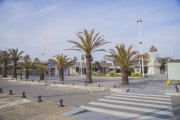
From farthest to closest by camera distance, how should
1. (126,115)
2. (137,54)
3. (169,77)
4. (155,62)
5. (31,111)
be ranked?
(155,62)
(137,54)
(169,77)
(31,111)
(126,115)

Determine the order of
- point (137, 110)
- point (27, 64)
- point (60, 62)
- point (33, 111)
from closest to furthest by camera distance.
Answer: point (137, 110) < point (33, 111) < point (60, 62) < point (27, 64)

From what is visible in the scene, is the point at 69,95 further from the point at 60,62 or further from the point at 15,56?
the point at 15,56

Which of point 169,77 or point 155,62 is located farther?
point 155,62

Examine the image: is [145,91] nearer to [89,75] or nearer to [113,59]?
[113,59]

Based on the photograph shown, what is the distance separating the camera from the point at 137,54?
26812 mm

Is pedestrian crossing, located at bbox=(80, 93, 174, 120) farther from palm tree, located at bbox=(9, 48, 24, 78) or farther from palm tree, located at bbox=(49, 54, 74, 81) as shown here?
palm tree, located at bbox=(9, 48, 24, 78)

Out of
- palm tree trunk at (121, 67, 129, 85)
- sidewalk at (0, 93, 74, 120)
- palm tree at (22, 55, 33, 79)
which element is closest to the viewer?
sidewalk at (0, 93, 74, 120)

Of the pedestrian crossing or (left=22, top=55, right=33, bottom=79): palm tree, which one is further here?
(left=22, top=55, right=33, bottom=79): palm tree

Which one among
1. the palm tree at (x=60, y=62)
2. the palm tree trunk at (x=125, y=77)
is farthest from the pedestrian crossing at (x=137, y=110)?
the palm tree at (x=60, y=62)

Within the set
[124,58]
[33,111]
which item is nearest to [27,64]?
[124,58]

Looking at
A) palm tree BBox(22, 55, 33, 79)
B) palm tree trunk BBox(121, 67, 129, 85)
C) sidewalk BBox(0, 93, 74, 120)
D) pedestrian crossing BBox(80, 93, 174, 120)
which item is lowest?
sidewalk BBox(0, 93, 74, 120)

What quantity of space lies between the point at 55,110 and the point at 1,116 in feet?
8.47

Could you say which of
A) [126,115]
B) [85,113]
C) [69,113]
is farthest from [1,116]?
[126,115]

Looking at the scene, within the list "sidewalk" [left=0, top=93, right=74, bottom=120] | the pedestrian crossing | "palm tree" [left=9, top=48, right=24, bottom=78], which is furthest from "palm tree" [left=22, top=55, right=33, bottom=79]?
the pedestrian crossing
